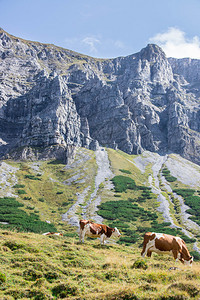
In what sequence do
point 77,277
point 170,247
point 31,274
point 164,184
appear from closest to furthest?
point 77,277, point 31,274, point 170,247, point 164,184

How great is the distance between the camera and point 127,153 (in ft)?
645

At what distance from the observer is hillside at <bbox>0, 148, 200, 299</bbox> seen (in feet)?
45.4

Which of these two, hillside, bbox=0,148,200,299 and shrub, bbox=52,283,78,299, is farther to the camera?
hillside, bbox=0,148,200,299

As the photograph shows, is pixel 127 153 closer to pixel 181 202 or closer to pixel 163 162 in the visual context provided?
pixel 163 162

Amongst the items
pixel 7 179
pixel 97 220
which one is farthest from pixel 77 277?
pixel 7 179

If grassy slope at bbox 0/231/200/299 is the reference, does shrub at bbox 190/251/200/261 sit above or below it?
below

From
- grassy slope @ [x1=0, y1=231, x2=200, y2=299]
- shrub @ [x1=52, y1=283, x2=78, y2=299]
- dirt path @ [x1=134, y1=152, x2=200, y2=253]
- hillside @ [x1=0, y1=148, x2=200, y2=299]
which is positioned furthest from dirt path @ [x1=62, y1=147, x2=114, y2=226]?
shrub @ [x1=52, y1=283, x2=78, y2=299]

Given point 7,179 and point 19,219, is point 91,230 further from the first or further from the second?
point 7,179

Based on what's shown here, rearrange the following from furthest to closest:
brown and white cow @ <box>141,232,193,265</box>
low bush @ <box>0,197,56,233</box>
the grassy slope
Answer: low bush @ <box>0,197,56,233</box>
brown and white cow @ <box>141,232,193,265</box>
the grassy slope

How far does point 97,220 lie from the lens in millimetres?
73000

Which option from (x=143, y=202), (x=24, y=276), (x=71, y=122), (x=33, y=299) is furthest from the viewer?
(x=71, y=122)

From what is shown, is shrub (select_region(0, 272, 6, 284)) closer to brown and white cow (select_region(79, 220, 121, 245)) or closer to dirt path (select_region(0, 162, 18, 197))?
brown and white cow (select_region(79, 220, 121, 245))

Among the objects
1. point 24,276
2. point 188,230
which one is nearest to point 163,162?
point 188,230

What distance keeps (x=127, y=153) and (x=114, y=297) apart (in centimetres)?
18641
